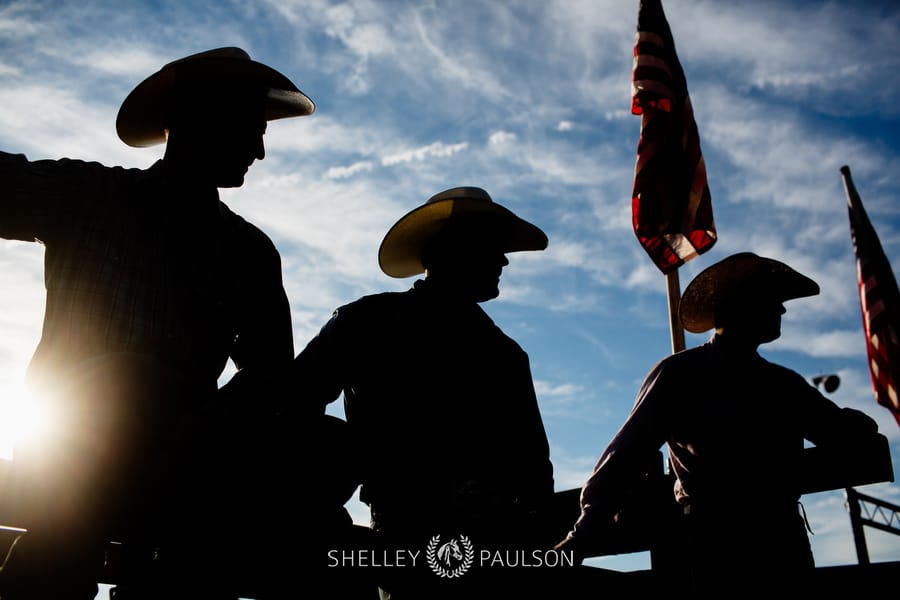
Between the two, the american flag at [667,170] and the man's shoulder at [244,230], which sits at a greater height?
the american flag at [667,170]

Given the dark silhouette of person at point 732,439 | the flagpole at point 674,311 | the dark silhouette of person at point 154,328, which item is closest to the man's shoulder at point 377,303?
the dark silhouette of person at point 154,328

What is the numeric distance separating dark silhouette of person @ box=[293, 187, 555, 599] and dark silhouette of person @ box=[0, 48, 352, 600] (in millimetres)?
331

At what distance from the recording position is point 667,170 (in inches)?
262

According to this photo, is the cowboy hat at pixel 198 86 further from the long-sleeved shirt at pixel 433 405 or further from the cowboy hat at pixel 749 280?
the cowboy hat at pixel 749 280

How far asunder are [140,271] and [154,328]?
0.74ft

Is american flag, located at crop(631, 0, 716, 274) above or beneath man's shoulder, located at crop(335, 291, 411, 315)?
above

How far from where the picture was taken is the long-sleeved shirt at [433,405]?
2682 millimetres

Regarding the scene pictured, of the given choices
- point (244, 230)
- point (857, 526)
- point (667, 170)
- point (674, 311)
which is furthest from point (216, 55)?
point (857, 526)

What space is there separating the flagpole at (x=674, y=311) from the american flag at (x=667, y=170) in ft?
0.69

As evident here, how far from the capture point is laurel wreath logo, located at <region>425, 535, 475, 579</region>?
7.89 ft

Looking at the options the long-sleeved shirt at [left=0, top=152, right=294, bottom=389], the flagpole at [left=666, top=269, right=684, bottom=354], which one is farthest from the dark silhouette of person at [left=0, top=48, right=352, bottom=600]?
the flagpole at [left=666, top=269, right=684, bottom=354]

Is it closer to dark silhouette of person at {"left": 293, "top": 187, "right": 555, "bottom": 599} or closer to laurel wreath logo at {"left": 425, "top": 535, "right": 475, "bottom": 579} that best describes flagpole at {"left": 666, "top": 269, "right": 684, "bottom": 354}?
dark silhouette of person at {"left": 293, "top": 187, "right": 555, "bottom": 599}

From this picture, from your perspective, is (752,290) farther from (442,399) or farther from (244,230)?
(244,230)

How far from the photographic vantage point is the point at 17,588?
1.59 m
